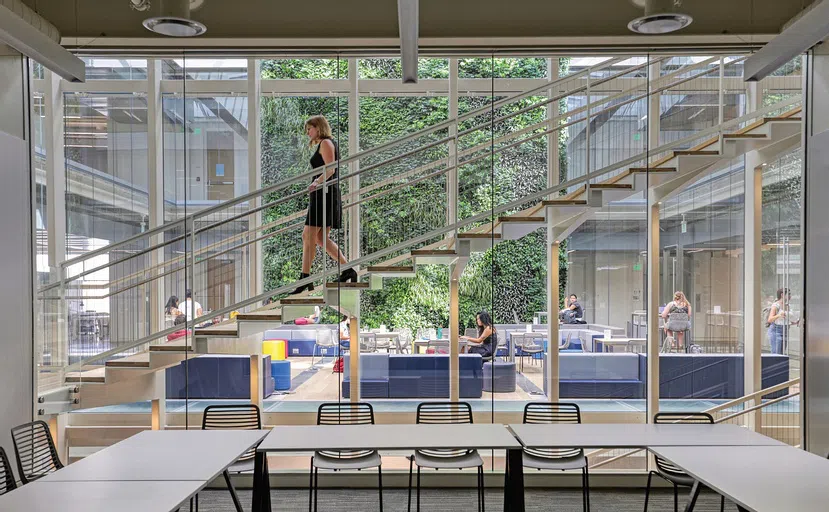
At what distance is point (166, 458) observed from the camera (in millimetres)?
3656

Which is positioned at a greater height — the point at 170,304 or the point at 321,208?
the point at 321,208

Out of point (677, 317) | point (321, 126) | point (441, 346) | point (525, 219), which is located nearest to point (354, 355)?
point (441, 346)

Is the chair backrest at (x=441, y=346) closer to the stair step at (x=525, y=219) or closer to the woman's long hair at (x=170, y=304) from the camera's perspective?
the stair step at (x=525, y=219)

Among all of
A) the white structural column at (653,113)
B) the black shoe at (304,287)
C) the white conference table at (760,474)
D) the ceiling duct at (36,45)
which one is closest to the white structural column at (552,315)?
the white structural column at (653,113)

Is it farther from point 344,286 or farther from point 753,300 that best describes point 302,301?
point 753,300

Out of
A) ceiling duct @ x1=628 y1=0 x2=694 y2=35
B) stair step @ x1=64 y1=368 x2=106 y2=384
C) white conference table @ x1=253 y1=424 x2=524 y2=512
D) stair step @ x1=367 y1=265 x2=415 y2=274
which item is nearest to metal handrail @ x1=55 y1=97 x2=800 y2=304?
stair step @ x1=367 y1=265 x2=415 y2=274

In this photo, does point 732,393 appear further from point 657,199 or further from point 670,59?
point 670,59

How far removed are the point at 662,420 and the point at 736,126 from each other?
2.58 meters

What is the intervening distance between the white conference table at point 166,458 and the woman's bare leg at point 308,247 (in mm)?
1636

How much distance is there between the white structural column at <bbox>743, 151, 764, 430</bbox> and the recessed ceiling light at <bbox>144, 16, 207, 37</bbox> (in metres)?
4.58

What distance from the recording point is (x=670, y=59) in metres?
5.66

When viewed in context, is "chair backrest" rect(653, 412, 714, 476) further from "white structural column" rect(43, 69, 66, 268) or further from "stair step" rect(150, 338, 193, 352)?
"white structural column" rect(43, 69, 66, 268)

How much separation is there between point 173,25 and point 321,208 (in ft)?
6.57

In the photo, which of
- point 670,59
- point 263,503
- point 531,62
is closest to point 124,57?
point 531,62
